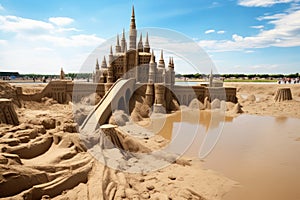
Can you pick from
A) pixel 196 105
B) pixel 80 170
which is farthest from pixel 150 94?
pixel 80 170

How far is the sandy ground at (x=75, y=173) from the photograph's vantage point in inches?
315

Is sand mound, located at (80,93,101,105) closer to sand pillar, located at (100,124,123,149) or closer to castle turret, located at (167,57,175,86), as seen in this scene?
castle turret, located at (167,57,175,86)

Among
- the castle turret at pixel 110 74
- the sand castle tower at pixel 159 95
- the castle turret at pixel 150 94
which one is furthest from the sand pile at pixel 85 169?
the castle turret at pixel 110 74

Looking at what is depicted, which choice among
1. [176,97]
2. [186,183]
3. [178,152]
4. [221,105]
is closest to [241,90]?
[221,105]

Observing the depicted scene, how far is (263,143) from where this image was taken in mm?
18312

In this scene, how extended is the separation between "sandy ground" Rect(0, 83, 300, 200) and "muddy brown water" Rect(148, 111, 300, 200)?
1297 mm

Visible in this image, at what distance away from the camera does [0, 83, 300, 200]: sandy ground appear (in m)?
8.01

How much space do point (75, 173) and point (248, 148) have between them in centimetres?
1353

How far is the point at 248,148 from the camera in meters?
16.9

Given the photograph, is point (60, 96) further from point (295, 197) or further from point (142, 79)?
point (295, 197)

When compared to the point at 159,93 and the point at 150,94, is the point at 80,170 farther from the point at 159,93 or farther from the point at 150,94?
the point at 150,94

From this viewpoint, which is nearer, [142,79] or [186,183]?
[186,183]

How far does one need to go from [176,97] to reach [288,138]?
16319 millimetres

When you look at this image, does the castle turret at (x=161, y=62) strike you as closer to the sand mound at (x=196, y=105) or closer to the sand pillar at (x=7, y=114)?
the sand mound at (x=196, y=105)
